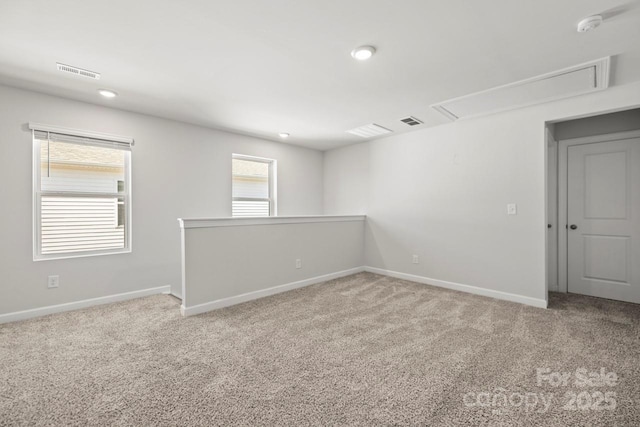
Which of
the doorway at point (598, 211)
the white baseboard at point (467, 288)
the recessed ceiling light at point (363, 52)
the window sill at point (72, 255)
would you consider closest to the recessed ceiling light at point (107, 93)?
the window sill at point (72, 255)

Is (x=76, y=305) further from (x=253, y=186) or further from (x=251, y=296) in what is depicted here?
(x=253, y=186)

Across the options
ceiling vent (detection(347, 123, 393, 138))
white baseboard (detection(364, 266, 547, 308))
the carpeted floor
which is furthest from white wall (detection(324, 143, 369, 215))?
the carpeted floor

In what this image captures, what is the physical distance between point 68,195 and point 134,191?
627 mm

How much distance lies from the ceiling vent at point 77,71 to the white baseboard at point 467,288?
4360 millimetres

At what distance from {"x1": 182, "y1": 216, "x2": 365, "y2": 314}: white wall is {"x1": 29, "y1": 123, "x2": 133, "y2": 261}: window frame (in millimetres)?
1219

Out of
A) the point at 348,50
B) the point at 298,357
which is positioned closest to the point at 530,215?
the point at 348,50

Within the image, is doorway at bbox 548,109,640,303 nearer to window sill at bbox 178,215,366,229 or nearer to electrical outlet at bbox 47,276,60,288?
window sill at bbox 178,215,366,229

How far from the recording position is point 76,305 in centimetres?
322

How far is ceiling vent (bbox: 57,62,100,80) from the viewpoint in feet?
8.12

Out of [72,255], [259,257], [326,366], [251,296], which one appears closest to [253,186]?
[259,257]

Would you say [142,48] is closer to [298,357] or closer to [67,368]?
[67,368]

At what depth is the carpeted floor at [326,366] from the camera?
5.16ft

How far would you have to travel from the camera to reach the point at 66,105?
10.4 ft

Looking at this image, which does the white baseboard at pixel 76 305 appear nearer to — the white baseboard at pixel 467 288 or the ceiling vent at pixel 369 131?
the white baseboard at pixel 467 288
